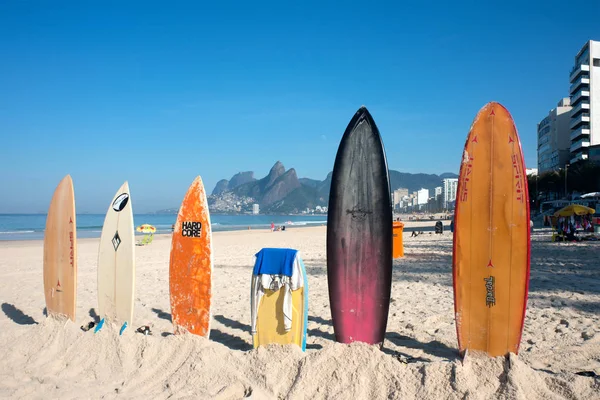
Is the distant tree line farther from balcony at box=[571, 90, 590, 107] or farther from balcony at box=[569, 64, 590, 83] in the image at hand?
balcony at box=[569, 64, 590, 83]

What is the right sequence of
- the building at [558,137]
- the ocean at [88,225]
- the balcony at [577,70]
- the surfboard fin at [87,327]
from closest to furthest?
the surfboard fin at [87,327] → the ocean at [88,225] → the balcony at [577,70] → the building at [558,137]

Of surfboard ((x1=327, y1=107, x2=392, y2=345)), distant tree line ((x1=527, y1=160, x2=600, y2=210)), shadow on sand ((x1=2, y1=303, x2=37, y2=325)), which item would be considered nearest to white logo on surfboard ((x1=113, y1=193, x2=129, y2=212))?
shadow on sand ((x1=2, y1=303, x2=37, y2=325))

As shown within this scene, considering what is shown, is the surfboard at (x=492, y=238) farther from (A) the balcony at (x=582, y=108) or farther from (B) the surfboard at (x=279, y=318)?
(A) the balcony at (x=582, y=108)

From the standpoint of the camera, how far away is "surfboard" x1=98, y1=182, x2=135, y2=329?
4.60 m

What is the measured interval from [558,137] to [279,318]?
239ft

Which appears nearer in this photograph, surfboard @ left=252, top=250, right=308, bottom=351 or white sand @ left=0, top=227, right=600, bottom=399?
white sand @ left=0, top=227, right=600, bottom=399

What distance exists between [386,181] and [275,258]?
3.82 feet

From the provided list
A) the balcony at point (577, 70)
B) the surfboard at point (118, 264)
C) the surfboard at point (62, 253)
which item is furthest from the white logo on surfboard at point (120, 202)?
the balcony at point (577, 70)

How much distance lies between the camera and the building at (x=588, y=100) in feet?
183

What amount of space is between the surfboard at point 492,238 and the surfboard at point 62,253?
13.2 ft

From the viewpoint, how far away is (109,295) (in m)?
4.70

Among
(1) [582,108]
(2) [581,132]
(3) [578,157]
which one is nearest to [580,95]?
(1) [582,108]

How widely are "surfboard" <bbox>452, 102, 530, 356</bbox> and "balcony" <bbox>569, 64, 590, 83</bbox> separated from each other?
65.6 metres

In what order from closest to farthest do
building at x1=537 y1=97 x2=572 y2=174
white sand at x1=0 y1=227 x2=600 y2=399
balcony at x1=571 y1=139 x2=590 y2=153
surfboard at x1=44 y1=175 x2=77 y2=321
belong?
white sand at x1=0 y1=227 x2=600 y2=399 < surfboard at x1=44 y1=175 x2=77 y2=321 < balcony at x1=571 y1=139 x2=590 y2=153 < building at x1=537 y1=97 x2=572 y2=174
